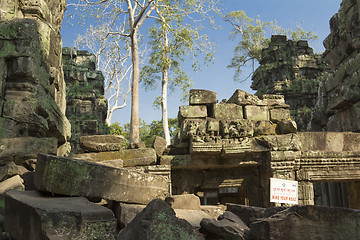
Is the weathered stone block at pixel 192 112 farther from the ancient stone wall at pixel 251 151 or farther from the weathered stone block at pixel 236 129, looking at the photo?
the weathered stone block at pixel 236 129

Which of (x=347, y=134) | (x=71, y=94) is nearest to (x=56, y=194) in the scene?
(x=347, y=134)

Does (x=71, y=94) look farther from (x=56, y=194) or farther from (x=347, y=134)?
(x=56, y=194)

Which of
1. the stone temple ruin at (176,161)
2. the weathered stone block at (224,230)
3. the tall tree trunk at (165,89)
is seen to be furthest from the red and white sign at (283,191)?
the tall tree trunk at (165,89)

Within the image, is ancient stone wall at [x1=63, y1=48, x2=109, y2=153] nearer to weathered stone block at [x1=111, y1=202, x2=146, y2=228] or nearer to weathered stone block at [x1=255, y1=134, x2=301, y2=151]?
weathered stone block at [x1=255, y1=134, x2=301, y2=151]

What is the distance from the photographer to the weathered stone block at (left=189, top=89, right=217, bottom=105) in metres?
6.62

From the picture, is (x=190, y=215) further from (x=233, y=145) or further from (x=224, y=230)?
(x=233, y=145)

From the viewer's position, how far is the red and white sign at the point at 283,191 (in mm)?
5566

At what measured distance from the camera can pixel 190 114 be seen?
6.51 m

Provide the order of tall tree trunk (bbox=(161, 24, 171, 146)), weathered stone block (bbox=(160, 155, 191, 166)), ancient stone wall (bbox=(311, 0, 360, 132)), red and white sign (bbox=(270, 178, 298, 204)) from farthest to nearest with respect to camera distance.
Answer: tall tree trunk (bbox=(161, 24, 171, 146)) < ancient stone wall (bbox=(311, 0, 360, 132)) < weathered stone block (bbox=(160, 155, 191, 166)) < red and white sign (bbox=(270, 178, 298, 204))

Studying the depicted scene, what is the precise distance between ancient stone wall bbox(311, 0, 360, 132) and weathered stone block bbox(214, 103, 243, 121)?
12.3 ft

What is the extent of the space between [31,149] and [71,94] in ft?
44.4

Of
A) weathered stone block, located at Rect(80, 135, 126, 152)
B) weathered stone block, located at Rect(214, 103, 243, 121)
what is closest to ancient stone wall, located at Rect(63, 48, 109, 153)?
weathered stone block, located at Rect(80, 135, 126, 152)

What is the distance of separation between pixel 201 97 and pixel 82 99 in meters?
11.8

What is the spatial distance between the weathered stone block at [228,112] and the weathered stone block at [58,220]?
172 inches
